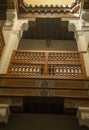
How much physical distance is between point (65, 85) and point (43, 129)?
1100 millimetres

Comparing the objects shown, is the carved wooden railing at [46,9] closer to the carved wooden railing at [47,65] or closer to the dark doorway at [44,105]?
the carved wooden railing at [47,65]

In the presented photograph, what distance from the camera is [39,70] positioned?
5559 mm

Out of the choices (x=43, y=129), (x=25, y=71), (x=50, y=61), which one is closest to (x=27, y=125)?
(x=43, y=129)

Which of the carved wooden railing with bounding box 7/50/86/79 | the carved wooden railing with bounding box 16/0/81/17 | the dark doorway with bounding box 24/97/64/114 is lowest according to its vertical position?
the dark doorway with bounding box 24/97/64/114

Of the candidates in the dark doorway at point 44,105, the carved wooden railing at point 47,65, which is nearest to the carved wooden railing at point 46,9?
the carved wooden railing at point 47,65

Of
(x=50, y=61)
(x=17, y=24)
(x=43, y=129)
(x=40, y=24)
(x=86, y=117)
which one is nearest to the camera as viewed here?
(x=86, y=117)

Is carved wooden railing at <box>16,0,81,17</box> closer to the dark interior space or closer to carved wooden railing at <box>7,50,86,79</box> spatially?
the dark interior space

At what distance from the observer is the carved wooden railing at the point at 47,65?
5379mm

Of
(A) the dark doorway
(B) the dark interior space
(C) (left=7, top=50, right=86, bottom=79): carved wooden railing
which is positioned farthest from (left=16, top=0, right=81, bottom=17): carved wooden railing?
(A) the dark doorway

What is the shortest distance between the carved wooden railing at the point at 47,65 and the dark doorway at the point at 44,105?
0.63m

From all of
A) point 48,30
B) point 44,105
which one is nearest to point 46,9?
point 48,30

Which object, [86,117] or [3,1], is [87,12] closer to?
[3,1]

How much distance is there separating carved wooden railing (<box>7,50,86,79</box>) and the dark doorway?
63 cm

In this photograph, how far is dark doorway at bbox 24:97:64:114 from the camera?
15.7 feet
